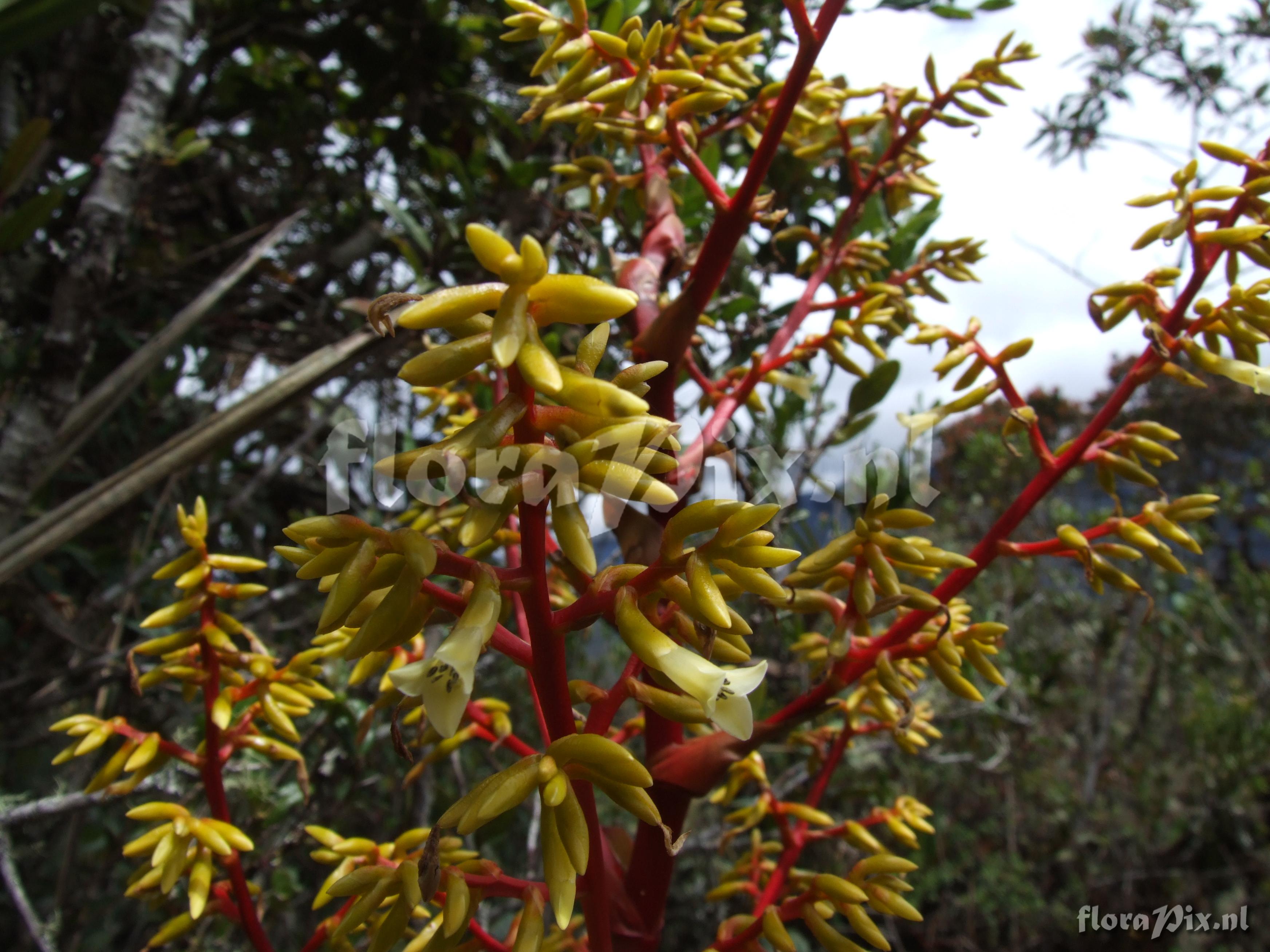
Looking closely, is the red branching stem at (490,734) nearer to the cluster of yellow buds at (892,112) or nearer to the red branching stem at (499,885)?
the red branching stem at (499,885)

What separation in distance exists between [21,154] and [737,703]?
5.08 feet

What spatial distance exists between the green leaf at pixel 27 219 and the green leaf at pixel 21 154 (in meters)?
0.08

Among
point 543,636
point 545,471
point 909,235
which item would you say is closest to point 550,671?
point 543,636

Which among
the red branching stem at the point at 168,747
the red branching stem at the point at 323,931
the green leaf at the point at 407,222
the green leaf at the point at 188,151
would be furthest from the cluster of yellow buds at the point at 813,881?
the green leaf at the point at 188,151

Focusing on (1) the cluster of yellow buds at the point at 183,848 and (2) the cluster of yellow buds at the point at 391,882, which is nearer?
(2) the cluster of yellow buds at the point at 391,882

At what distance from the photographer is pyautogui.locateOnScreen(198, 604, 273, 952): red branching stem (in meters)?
0.61

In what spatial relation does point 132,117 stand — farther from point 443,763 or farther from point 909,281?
point 443,763

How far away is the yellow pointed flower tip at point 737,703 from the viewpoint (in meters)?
0.37

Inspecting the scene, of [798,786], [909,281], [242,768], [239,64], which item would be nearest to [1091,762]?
[798,786]

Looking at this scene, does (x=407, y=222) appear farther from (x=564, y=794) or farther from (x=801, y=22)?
(x=564, y=794)

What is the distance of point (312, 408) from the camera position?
2209 mm

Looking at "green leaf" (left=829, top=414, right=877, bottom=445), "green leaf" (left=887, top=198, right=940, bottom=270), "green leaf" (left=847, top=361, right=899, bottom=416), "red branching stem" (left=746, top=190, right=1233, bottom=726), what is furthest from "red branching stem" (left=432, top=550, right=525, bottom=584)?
"green leaf" (left=829, top=414, right=877, bottom=445)

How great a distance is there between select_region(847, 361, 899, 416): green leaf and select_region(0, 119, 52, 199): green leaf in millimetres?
1393

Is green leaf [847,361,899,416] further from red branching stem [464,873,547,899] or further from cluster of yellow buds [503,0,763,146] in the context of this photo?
red branching stem [464,873,547,899]
